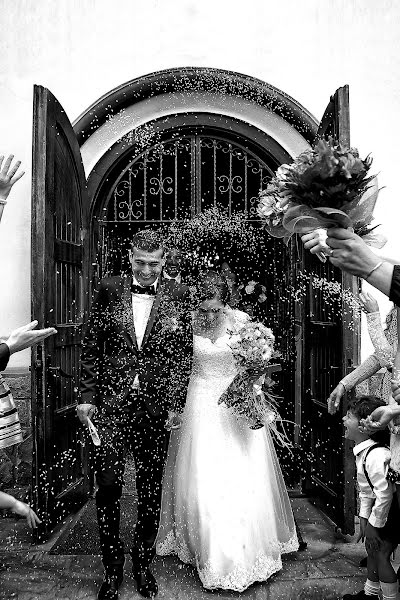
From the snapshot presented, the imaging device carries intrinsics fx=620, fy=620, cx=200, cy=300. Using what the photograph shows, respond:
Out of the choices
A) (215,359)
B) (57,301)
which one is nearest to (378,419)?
(215,359)

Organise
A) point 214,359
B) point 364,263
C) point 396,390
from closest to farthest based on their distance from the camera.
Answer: point 364,263, point 396,390, point 214,359

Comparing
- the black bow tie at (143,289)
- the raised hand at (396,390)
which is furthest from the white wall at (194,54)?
the raised hand at (396,390)

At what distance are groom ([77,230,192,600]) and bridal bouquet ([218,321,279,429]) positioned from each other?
0.39m

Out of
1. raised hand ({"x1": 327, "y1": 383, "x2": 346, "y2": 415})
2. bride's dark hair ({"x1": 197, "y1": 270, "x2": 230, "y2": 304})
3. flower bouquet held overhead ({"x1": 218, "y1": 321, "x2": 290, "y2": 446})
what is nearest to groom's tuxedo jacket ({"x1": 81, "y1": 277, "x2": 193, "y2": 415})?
flower bouquet held overhead ({"x1": 218, "y1": 321, "x2": 290, "y2": 446})

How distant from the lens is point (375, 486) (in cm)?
322

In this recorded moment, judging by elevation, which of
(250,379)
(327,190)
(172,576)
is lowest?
(172,576)

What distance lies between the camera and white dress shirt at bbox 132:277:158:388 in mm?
3668

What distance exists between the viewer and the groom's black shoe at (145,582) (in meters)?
3.51

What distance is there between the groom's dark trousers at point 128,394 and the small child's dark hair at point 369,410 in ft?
3.52

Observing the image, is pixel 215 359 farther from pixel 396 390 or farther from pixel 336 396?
pixel 396 390

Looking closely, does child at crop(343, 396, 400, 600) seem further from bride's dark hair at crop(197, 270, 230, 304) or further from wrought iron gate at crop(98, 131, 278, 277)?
wrought iron gate at crop(98, 131, 278, 277)

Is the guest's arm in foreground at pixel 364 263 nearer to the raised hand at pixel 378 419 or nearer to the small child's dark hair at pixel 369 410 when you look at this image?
the raised hand at pixel 378 419

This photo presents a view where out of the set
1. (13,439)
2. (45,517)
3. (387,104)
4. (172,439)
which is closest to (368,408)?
(172,439)

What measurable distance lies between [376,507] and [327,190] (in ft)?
5.71
